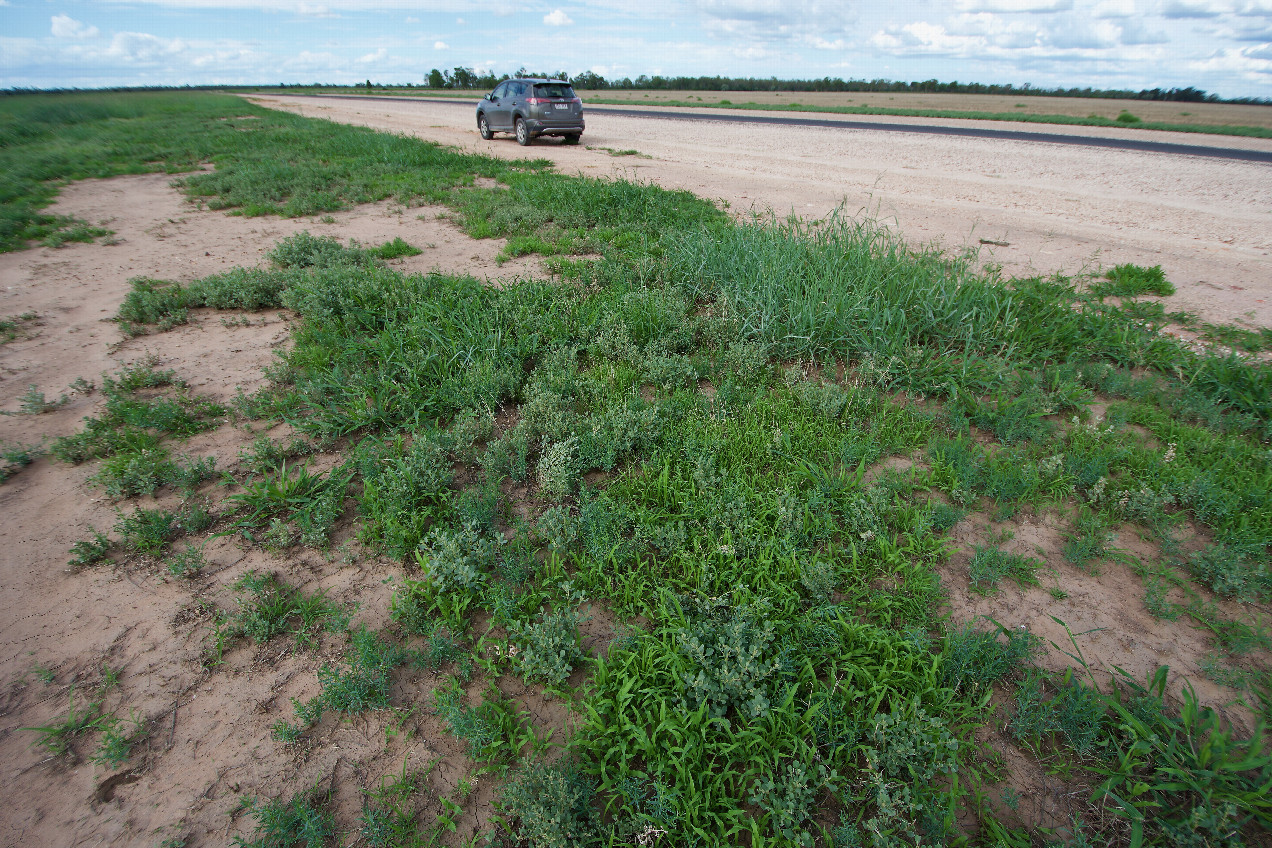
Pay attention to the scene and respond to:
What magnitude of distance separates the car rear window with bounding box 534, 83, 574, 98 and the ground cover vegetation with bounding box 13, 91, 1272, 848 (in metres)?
Result: 13.6

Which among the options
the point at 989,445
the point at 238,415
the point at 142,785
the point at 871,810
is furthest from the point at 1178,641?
the point at 238,415

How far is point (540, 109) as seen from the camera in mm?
17172

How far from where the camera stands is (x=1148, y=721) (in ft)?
7.99

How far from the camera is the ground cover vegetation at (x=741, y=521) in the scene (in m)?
2.26

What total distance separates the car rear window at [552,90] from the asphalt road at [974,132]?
33.9 ft

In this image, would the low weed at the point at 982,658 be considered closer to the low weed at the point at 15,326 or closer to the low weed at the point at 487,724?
the low weed at the point at 487,724

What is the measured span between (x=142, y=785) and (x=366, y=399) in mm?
2691

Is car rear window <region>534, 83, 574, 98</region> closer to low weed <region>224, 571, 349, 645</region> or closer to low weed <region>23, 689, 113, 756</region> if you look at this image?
low weed <region>224, 571, 349, 645</region>

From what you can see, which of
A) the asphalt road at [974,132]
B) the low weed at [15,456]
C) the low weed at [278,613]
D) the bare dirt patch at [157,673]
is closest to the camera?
the bare dirt patch at [157,673]

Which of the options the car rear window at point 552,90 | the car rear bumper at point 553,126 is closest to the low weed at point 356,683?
the car rear bumper at point 553,126

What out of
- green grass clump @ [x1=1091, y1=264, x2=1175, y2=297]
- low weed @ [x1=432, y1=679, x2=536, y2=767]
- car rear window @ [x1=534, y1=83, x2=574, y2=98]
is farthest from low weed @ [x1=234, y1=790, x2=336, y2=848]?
car rear window @ [x1=534, y1=83, x2=574, y2=98]

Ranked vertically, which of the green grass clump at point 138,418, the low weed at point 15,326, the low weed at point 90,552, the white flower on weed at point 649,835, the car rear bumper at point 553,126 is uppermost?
the car rear bumper at point 553,126

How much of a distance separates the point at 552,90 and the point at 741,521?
1793 centimetres

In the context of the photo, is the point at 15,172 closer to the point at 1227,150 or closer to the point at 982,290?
the point at 982,290
